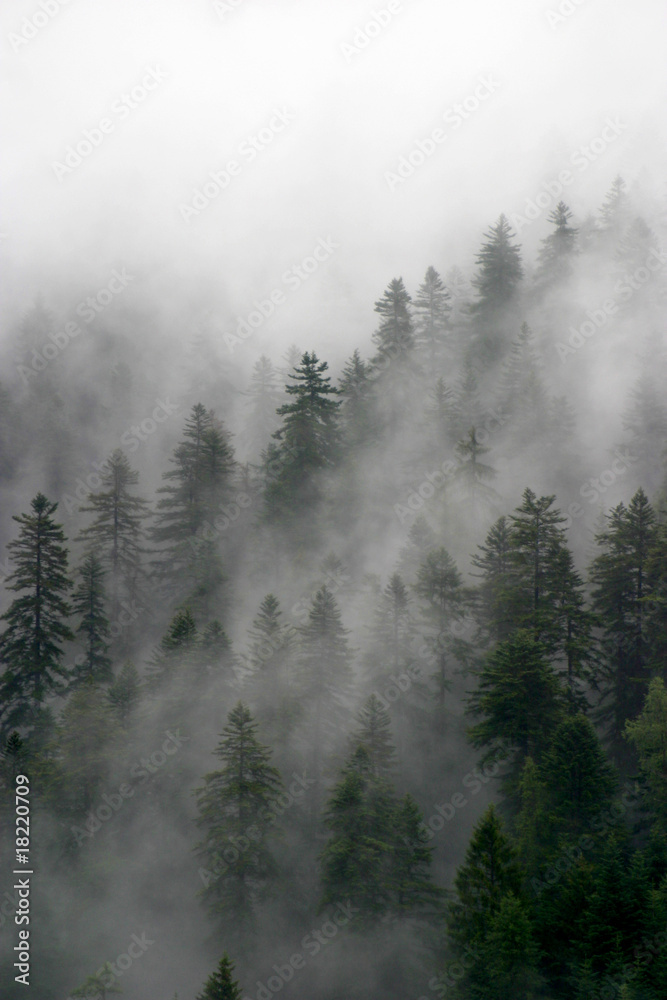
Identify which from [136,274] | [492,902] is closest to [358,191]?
[136,274]

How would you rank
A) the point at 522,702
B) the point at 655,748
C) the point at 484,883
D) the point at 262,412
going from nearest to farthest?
the point at 484,883
the point at 655,748
the point at 522,702
the point at 262,412

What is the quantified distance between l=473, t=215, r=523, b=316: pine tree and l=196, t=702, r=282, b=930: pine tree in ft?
155

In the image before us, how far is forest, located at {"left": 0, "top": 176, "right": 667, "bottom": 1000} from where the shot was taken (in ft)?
85.2

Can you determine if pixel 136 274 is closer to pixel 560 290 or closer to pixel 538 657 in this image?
pixel 560 290

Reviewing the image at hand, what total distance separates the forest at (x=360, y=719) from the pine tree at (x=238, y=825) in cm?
12

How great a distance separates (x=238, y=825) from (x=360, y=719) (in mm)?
7226

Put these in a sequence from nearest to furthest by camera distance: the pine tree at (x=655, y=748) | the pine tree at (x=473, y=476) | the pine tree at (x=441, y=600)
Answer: the pine tree at (x=655, y=748)
the pine tree at (x=441, y=600)
the pine tree at (x=473, y=476)

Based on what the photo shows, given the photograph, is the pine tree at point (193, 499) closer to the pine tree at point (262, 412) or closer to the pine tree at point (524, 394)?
the pine tree at point (262, 412)

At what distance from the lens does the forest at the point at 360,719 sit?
25969 mm

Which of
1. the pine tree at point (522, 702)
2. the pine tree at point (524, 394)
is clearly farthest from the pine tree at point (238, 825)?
the pine tree at point (524, 394)

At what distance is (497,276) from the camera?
66250 mm

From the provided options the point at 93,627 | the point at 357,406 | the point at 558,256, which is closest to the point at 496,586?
the point at 93,627

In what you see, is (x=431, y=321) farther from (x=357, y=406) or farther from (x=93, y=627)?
(x=93, y=627)

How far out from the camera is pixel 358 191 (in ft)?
563
